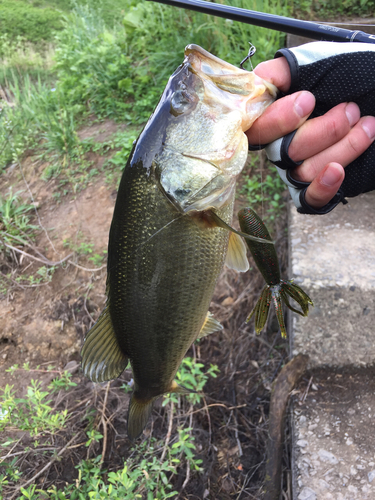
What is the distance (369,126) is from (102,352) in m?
1.42

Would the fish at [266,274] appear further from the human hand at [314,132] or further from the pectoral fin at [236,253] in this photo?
the human hand at [314,132]

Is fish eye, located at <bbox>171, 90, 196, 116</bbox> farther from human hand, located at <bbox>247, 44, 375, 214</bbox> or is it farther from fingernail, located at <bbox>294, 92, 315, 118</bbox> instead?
fingernail, located at <bbox>294, 92, 315, 118</bbox>

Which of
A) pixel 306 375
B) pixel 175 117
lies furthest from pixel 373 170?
pixel 306 375

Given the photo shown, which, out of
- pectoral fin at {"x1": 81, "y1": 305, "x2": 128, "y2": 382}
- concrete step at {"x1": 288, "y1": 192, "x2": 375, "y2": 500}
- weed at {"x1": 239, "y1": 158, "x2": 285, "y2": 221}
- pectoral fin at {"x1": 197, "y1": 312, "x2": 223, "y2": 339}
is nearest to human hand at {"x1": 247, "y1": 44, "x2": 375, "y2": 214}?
pectoral fin at {"x1": 197, "y1": 312, "x2": 223, "y2": 339}

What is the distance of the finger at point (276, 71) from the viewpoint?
1397mm

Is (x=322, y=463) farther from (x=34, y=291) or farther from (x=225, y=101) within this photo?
(x=34, y=291)

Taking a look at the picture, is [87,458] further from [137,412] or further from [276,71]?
[276,71]

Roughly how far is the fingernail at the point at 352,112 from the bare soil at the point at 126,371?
161 centimetres

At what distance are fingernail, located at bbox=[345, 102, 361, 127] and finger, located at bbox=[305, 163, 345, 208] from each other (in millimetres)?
232

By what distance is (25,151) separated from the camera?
470 cm

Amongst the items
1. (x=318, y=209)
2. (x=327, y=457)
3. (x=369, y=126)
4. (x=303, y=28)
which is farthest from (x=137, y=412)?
(x=303, y=28)

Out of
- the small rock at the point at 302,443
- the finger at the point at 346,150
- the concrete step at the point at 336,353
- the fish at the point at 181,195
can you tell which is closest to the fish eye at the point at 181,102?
the fish at the point at 181,195

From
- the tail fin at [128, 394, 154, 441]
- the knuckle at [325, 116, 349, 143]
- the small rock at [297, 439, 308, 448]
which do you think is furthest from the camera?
the small rock at [297, 439, 308, 448]

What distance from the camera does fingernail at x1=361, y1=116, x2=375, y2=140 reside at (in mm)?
1410
